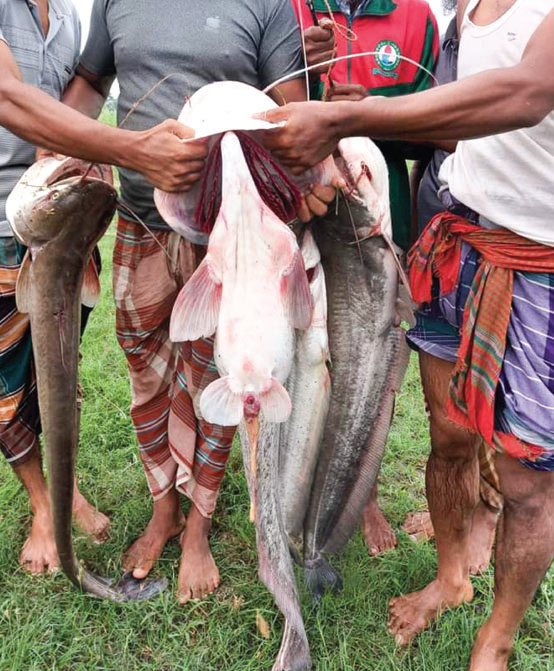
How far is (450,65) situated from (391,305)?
42.0 inches

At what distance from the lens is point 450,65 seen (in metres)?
2.46

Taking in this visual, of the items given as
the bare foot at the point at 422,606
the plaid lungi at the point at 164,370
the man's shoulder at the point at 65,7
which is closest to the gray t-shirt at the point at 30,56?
the man's shoulder at the point at 65,7

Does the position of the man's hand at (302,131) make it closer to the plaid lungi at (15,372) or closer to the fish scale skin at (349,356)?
the fish scale skin at (349,356)

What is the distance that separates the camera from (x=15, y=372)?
2680 mm

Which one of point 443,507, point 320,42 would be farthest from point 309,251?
point 443,507

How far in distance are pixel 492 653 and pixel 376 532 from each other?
809mm

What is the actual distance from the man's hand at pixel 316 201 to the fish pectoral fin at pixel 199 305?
391 mm

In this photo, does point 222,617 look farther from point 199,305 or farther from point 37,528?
point 199,305

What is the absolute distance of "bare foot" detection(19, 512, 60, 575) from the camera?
2771mm

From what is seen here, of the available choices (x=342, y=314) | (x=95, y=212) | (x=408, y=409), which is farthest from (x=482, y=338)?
(x=408, y=409)

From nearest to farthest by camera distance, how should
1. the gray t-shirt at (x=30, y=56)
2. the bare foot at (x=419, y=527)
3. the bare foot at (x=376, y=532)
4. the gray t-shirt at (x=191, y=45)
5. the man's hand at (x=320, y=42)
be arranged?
the man's hand at (x=320, y=42), the gray t-shirt at (x=191, y=45), the gray t-shirt at (x=30, y=56), the bare foot at (x=376, y=532), the bare foot at (x=419, y=527)

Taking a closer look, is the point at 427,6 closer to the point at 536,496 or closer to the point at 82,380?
the point at 536,496

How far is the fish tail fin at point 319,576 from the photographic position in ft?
7.91

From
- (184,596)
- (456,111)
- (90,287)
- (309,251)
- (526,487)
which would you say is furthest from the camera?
(184,596)
